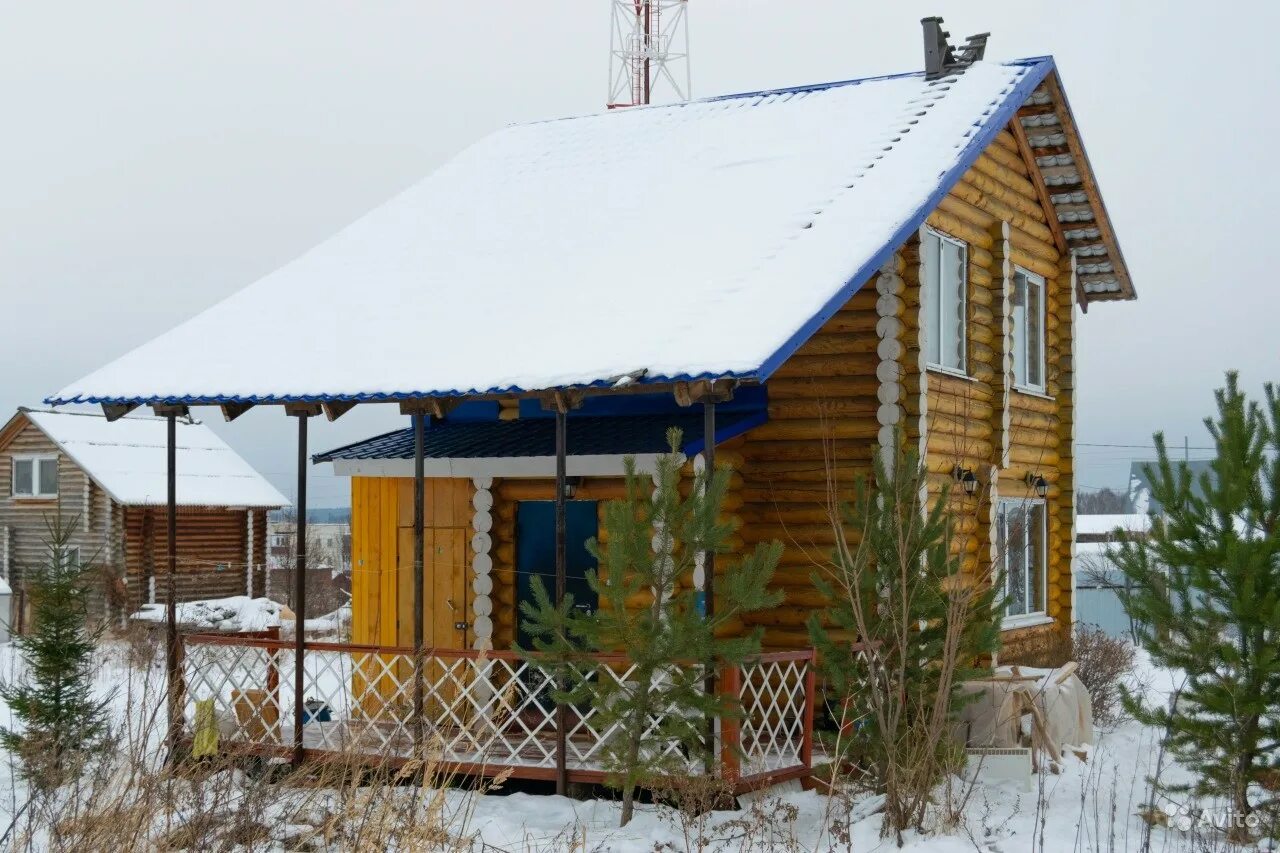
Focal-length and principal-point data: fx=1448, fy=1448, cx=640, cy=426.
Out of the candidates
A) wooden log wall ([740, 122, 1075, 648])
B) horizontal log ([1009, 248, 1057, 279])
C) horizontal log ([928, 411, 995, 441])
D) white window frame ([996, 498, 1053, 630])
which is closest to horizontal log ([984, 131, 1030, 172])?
wooden log wall ([740, 122, 1075, 648])

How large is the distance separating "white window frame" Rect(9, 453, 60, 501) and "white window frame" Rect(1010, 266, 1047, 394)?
83.8 ft

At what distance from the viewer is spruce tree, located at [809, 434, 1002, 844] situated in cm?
986

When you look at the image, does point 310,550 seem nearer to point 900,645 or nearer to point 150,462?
point 150,462

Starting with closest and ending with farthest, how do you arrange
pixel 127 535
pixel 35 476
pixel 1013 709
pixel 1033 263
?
pixel 1013 709
pixel 1033 263
pixel 127 535
pixel 35 476

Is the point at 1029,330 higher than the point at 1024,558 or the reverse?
higher

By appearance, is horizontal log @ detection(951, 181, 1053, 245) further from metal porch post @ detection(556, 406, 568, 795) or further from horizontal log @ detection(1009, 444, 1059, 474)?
metal porch post @ detection(556, 406, 568, 795)

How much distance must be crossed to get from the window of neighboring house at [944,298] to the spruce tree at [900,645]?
3122 millimetres

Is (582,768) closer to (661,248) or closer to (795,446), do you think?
(795,446)

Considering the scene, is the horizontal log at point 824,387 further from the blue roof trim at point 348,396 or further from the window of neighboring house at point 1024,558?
the blue roof trim at point 348,396

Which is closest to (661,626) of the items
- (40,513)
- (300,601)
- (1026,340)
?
(300,601)

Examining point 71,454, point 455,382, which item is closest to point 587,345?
point 455,382

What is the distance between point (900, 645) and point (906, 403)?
3.68 meters

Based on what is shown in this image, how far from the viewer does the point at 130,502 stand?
3306 centimetres

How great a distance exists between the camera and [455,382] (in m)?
11.1
